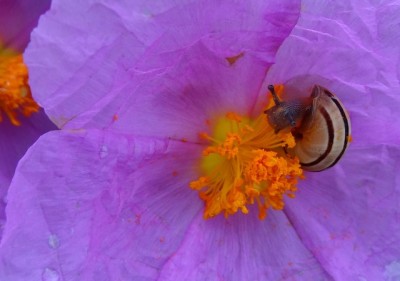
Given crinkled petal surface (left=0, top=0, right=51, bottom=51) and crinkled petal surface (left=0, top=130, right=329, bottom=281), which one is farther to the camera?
crinkled petal surface (left=0, top=0, right=51, bottom=51)

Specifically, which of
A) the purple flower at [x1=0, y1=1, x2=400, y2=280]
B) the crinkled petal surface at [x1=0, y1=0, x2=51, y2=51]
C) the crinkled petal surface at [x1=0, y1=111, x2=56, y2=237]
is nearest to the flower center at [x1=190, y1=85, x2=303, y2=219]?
the purple flower at [x1=0, y1=1, x2=400, y2=280]

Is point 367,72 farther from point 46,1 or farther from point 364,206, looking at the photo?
point 46,1

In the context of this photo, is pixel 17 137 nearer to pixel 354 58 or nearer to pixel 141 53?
pixel 141 53

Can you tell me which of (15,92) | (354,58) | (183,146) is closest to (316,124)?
(354,58)

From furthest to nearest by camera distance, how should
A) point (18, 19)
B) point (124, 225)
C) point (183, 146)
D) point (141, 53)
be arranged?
point (18, 19), point (183, 146), point (124, 225), point (141, 53)

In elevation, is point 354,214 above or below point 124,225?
above

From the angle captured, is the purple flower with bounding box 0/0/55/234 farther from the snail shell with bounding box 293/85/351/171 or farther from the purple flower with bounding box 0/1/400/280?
the snail shell with bounding box 293/85/351/171
